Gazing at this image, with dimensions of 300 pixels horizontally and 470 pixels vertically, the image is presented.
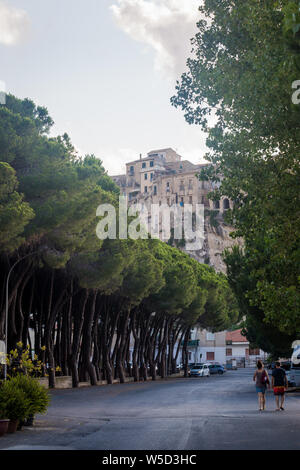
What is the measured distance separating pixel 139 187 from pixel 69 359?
4776 inches

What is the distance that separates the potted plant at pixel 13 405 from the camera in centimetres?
1515

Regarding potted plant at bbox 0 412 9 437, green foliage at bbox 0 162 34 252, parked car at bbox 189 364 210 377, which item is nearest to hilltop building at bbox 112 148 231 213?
parked car at bbox 189 364 210 377

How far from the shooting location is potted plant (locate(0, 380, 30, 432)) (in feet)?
49.7

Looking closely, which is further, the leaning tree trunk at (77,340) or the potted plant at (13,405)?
the leaning tree trunk at (77,340)

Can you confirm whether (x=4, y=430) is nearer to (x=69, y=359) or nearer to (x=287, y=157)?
(x=287, y=157)

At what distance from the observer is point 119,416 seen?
21.0 metres

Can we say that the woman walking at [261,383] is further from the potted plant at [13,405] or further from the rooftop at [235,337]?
the rooftop at [235,337]

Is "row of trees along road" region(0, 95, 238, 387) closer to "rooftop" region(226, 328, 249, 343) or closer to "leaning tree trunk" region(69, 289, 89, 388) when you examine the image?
"leaning tree trunk" region(69, 289, 89, 388)

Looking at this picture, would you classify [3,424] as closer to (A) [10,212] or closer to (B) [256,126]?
(B) [256,126]

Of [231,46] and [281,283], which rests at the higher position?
[231,46]

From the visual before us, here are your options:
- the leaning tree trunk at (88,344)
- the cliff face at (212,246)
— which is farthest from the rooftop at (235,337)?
the leaning tree trunk at (88,344)

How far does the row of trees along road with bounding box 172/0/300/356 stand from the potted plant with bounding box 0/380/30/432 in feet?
23.7

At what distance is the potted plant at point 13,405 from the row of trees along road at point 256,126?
23.7ft

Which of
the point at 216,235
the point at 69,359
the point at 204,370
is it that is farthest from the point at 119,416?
the point at 216,235
